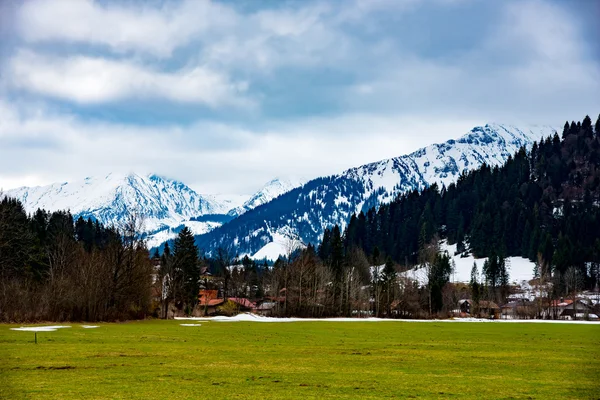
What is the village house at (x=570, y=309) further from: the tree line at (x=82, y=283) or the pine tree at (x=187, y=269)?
the tree line at (x=82, y=283)

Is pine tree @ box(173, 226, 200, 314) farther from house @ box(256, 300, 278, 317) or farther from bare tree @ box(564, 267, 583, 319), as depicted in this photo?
bare tree @ box(564, 267, 583, 319)

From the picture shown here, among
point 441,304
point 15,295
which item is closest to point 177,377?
point 15,295

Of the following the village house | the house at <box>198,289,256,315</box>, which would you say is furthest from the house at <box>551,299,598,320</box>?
the house at <box>198,289,256,315</box>

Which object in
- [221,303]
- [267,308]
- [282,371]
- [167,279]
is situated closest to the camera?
[282,371]

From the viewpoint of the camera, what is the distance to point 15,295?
2272 inches

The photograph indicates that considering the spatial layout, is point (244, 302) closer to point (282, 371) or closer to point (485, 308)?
point (485, 308)

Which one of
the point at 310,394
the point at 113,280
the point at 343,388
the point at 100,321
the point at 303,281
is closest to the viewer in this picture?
the point at 310,394

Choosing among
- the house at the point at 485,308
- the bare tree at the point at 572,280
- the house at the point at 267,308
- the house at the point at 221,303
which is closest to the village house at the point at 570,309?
the bare tree at the point at 572,280

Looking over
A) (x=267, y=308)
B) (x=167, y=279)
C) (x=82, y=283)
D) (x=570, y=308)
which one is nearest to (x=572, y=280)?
(x=570, y=308)

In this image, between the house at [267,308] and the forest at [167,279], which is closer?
the forest at [167,279]

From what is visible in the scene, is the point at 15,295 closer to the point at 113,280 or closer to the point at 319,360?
the point at 113,280

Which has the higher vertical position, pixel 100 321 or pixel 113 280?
pixel 113 280

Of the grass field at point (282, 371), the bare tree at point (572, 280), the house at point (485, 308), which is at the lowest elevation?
the house at point (485, 308)

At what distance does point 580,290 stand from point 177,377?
176 m
